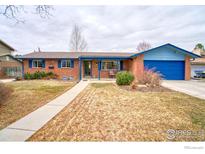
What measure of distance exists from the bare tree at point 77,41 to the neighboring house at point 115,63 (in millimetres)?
10147

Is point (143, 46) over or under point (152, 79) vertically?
over

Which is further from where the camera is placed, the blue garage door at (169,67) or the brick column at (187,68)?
the blue garage door at (169,67)

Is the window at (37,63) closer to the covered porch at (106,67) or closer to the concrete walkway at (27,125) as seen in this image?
the covered porch at (106,67)

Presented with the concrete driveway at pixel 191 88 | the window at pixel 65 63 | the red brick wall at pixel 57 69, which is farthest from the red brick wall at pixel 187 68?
the window at pixel 65 63

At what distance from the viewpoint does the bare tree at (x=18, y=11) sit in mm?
4746

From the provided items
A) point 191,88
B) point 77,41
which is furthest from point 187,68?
point 77,41

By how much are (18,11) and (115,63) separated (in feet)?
44.5

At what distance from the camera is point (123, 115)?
4.50m

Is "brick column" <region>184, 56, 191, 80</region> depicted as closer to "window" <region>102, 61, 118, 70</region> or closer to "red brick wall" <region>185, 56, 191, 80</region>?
"red brick wall" <region>185, 56, 191, 80</region>

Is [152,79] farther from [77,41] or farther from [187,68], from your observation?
[77,41]

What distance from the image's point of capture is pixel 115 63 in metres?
17.6

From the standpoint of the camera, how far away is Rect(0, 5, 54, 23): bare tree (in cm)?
475
